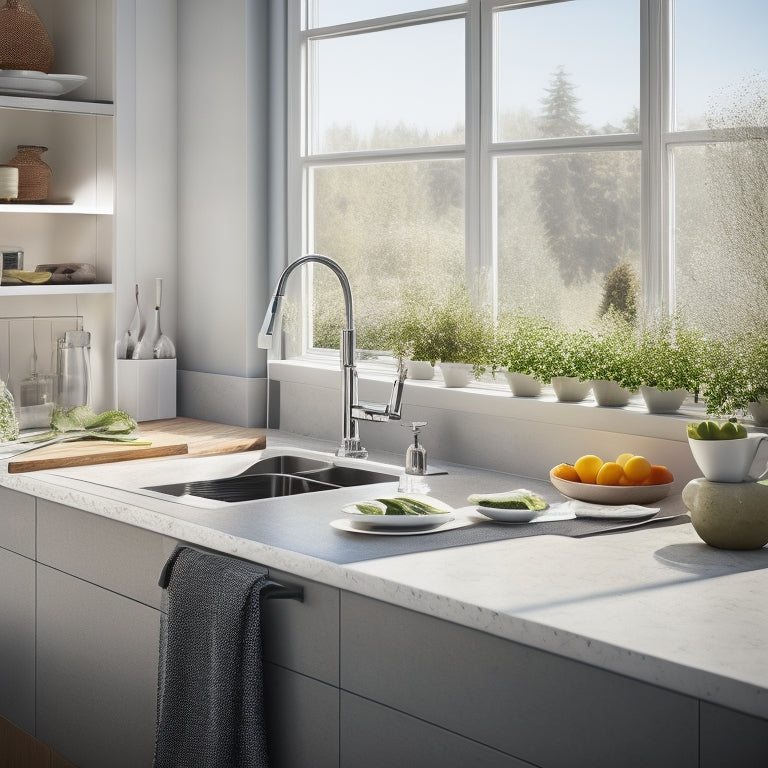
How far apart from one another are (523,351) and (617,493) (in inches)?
20.7

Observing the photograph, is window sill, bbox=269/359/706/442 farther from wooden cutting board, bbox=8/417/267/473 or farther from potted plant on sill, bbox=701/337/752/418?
wooden cutting board, bbox=8/417/267/473

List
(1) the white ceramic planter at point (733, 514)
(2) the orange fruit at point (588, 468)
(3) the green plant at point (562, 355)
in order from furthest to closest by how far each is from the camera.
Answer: (3) the green plant at point (562, 355) → (2) the orange fruit at point (588, 468) → (1) the white ceramic planter at point (733, 514)

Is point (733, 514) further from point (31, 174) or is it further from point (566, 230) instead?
point (31, 174)

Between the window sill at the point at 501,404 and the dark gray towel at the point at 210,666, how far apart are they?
2.93 feet

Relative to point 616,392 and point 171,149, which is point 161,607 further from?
point 171,149

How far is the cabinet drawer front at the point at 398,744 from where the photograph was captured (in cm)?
158

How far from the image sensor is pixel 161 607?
2.15 metres

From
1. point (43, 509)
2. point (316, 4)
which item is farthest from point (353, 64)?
point (43, 509)

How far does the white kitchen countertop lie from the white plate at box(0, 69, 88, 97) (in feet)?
4.68

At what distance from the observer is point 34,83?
3219mm

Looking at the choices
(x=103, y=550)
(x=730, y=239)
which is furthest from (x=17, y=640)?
(x=730, y=239)

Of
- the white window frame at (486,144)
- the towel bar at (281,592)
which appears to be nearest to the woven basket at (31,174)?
the white window frame at (486,144)

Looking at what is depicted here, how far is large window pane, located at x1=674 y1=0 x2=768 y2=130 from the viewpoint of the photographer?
2275 millimetres

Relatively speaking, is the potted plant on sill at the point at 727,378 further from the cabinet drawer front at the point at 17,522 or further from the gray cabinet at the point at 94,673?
the cabinet drawer front at the point at 17,522
